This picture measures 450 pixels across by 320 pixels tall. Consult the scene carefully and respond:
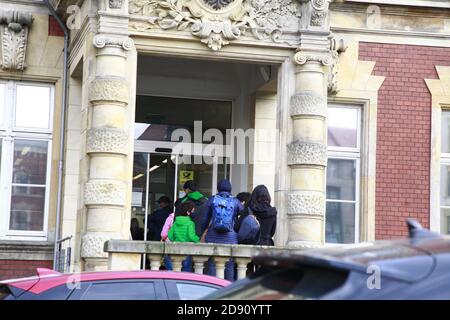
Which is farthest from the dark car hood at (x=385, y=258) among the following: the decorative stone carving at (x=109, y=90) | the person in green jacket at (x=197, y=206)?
the decorative stone carving at (x=109, y=90)

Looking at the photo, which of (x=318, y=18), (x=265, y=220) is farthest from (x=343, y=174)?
(x=265, y=220)

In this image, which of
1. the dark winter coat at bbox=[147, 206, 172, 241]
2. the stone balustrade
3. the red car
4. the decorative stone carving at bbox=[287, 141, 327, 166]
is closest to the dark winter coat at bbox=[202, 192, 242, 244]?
the stone balustrade

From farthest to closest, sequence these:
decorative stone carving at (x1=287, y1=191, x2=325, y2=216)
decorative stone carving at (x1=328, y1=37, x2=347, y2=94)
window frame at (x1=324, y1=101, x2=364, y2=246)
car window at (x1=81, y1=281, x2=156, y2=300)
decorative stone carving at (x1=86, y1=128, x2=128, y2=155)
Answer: window frame at (x1=324, y1=101, x2=364, y2=246)
decorative stone carving at (x1=328, y1=37, x2=347, y2=94)
decorative stone carving at (x1=287, y1=191, x2=325, y2=216)
decorative stone carving at (x1=86, y1=128, x2=128, y2=155)
car window at (x1=81, y1=281, x2=156, y2=300)

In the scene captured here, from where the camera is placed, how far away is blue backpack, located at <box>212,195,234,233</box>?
13.7m

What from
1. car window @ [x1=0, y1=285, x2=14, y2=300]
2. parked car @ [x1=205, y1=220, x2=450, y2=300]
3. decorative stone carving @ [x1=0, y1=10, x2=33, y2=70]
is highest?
decorative stone carving @ [x1=0, y1=10, x2=33, y2=70]

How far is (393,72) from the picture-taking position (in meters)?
18.5

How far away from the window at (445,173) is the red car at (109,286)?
10422mm

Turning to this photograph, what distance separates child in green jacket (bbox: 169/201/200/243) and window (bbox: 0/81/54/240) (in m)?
4.39

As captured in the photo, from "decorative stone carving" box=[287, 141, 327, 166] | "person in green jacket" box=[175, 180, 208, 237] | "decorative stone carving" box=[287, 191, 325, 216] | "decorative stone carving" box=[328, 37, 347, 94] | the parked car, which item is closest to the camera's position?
the parked car

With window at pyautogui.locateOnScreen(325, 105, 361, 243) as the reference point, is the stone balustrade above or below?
below

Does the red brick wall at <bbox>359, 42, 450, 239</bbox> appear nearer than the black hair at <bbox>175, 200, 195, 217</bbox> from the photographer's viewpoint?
No

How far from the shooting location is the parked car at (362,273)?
3883 mm

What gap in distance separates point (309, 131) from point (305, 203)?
1.05m

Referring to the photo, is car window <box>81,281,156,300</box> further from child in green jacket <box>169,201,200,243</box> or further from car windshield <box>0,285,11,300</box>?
child in green jacket <box>169,201,200,243</box>
